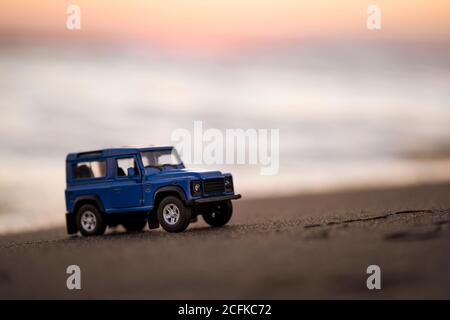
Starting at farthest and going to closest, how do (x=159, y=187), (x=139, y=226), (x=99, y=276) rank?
(x=139, y=226) < (x=159, y=187) < (x=99, y=276)

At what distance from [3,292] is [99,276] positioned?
167 centimetres

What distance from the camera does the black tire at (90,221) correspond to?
68.7 ft

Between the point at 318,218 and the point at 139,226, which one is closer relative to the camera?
the point at 318,218

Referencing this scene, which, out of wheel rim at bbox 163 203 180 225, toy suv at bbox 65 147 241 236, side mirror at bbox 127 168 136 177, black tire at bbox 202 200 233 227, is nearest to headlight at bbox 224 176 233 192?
toy suv at bbox 65 147 241 236

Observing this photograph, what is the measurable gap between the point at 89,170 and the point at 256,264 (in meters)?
9.07

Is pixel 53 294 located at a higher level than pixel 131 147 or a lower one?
lower

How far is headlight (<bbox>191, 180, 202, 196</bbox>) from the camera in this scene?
1948 centimetres

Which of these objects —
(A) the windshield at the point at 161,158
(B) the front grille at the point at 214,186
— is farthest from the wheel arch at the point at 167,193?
(A) the windshield at the point at 161,158

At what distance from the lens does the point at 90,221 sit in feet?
69.5


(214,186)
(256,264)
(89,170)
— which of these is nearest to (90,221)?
(89,170)

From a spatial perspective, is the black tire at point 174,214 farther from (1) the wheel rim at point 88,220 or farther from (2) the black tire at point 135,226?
(2) the black tire at point 135,226
